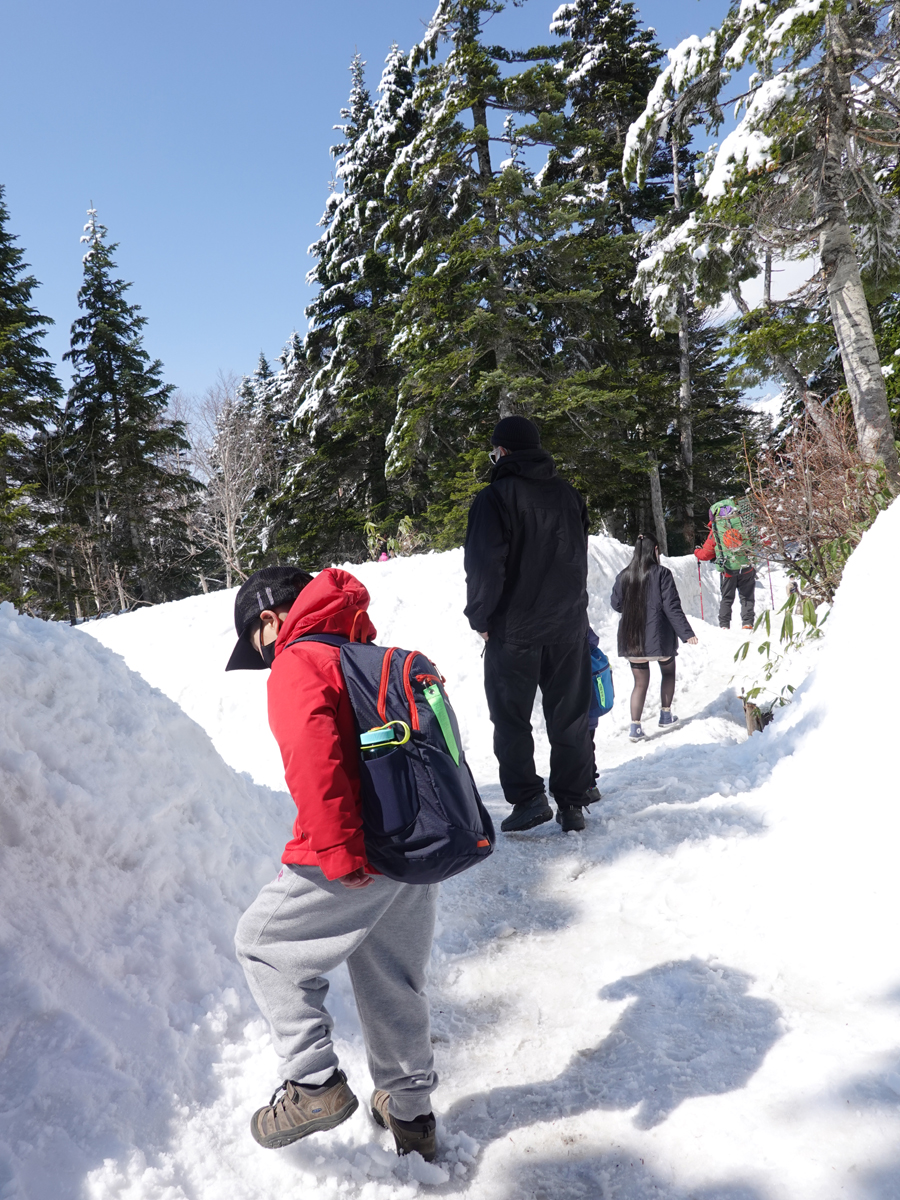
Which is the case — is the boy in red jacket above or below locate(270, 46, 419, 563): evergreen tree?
below

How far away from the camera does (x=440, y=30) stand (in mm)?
14070

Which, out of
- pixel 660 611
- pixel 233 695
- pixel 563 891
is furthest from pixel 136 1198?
pixel 233 695

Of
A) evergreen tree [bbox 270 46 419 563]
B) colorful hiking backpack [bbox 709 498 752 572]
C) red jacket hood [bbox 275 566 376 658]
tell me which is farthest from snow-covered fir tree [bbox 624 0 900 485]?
evergreen tree [bbox 270 46 419 563]

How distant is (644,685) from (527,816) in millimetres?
3262

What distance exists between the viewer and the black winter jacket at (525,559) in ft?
13.2

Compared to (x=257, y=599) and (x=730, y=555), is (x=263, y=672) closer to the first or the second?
(x=257, y=599)

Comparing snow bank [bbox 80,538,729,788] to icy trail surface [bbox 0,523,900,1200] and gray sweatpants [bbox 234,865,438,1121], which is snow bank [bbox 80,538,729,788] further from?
gray sweatpants [bbox 234,865,438,1121]

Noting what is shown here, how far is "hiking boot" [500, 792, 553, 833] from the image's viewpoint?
4.24m

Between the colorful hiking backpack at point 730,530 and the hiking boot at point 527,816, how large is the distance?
20.6 feet

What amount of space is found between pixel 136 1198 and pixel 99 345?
2833 cm

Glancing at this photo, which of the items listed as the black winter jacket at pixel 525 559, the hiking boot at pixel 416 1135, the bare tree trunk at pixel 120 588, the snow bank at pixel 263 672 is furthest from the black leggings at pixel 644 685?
the bare tree trunk at pixel 120 588

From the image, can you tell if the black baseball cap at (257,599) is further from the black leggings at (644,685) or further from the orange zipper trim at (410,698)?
the black leggings at (644,685)

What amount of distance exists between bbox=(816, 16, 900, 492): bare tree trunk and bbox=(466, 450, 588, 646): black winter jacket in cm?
628

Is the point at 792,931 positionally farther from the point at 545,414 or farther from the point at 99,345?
the point at 99,345
